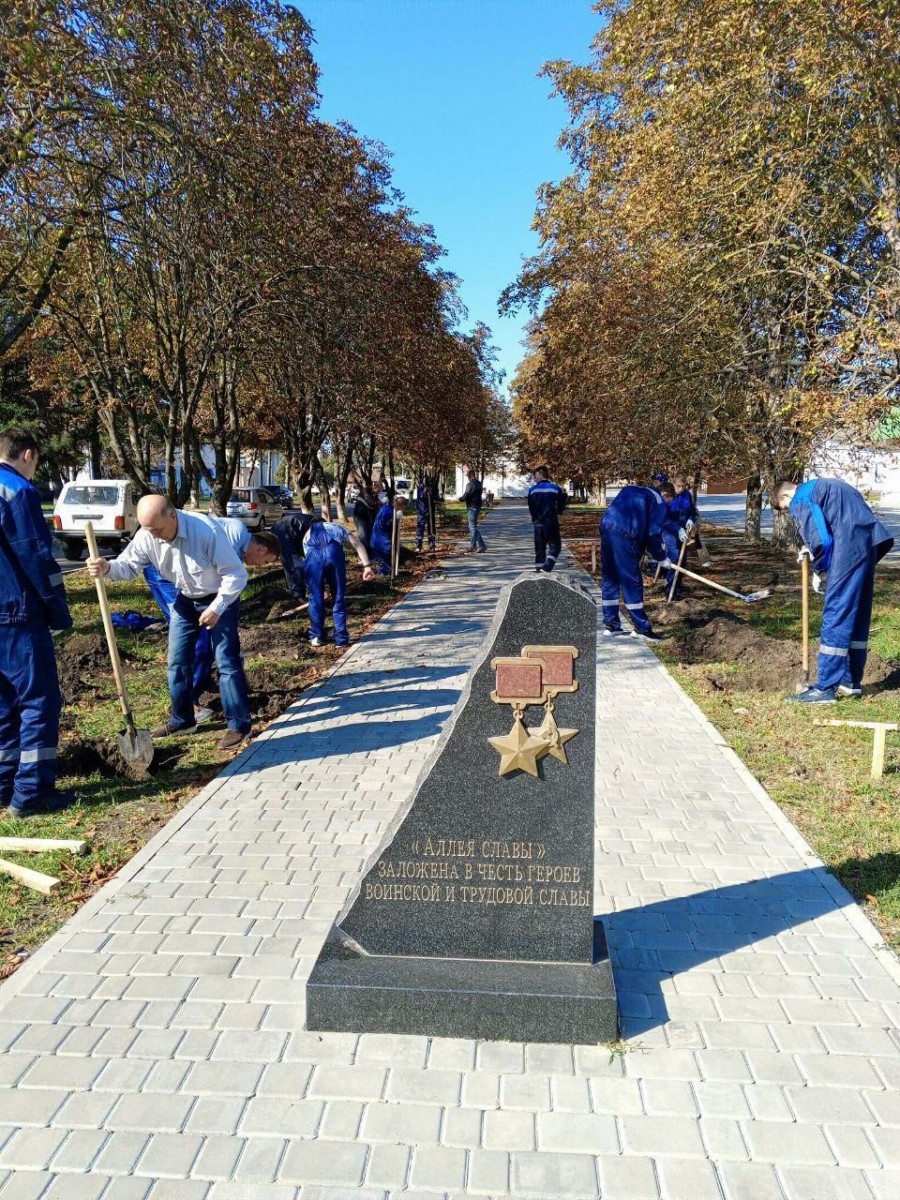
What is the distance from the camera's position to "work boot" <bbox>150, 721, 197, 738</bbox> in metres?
7.01

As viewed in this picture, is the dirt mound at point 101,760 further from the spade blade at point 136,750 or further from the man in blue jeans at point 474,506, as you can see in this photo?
the man in blue jeans at point 474,506

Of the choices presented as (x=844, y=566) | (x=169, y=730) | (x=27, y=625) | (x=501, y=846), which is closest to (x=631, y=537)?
(x=844, y=566)

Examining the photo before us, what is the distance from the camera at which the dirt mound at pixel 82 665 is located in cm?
832

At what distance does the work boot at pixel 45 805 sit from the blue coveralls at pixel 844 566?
20.3ft

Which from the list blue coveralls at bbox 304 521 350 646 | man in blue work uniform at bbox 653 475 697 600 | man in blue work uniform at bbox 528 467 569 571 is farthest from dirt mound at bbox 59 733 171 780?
man in blue work uniform at bbox 528 467 569 571

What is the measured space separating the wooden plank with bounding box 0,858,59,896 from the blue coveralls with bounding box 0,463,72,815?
0.82 metres

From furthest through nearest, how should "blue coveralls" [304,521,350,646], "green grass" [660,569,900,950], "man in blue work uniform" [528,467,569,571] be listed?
"man in blue work uniform" [528,467,569,571] < "blue coveralls" [304,521,350,646] < "green grass" [660,569,900,950]

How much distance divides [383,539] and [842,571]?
37.8 feet

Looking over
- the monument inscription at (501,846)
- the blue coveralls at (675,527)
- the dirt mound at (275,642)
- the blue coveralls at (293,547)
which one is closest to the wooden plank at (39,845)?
the monument inscription at (501,846)

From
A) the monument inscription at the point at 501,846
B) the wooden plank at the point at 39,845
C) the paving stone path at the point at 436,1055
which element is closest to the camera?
the paving stone path at the point at 436,1055

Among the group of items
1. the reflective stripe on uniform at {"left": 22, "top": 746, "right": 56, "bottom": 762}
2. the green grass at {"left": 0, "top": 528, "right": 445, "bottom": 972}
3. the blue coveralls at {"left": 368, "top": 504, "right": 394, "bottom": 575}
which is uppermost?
the blue coveralls at {"left": 368, "top": 504, "right": 394, "bottom": 575}

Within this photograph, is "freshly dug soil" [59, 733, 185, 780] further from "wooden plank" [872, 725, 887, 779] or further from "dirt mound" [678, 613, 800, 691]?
"dirt mound" [678, 613, 800, 691]

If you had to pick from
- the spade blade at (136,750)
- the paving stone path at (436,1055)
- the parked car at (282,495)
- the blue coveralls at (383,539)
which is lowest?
the paving stone path at (436,1055)

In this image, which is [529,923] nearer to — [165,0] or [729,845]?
[729,845]
